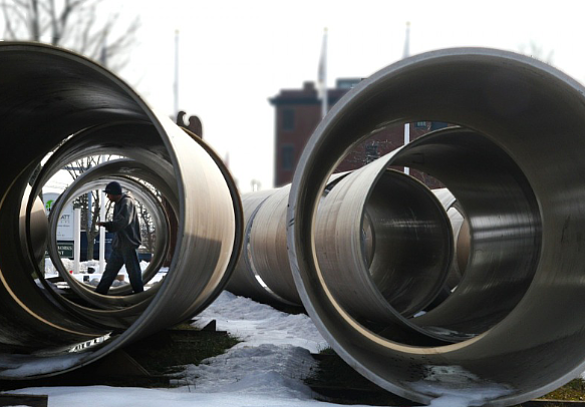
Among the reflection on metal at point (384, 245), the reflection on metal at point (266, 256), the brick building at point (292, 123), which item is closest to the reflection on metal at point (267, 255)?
the reflection on metal at point (266, 256)

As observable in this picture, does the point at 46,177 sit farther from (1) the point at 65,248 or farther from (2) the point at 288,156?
(2) the point at 288,156

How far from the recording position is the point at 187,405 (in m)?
4.58

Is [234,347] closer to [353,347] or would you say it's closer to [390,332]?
[390,332]

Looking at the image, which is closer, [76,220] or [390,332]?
[390,332]

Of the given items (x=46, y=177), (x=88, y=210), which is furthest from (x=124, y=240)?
(x=88, y=210)

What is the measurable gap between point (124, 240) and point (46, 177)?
250 cm

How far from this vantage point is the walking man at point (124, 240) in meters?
10.9

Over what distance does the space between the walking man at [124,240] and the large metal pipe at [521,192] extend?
492 centimetres

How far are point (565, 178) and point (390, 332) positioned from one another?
2203 mm

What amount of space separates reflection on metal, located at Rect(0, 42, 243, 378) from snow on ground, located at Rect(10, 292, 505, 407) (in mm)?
334

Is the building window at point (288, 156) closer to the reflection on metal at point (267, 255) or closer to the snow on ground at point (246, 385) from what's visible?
the reflection on metal at point (267, 255)

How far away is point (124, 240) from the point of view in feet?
36.0

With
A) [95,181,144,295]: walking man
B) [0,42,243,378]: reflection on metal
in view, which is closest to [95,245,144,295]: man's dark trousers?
[95,181,144,295]: walking man

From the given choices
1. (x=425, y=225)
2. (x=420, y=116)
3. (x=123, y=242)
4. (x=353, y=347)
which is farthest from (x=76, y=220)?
(x=353, y=347)
